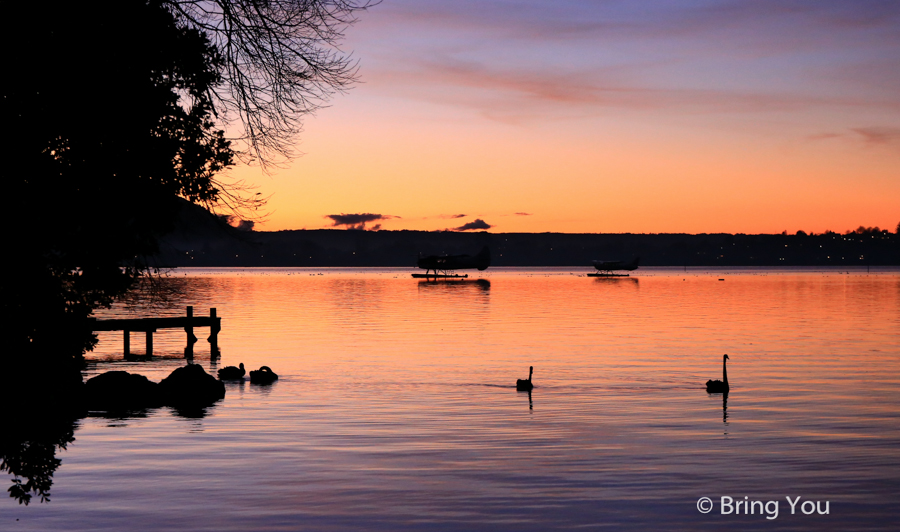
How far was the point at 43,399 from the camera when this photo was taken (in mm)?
10570

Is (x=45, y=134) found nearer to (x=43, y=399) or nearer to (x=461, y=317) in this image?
(x=43, y=399)

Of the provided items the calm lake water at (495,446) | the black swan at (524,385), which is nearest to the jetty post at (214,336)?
the calm lake water at (495,446)

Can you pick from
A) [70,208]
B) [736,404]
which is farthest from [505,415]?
[70,208]

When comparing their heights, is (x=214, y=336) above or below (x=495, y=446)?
above

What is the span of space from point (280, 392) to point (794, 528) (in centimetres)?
2125

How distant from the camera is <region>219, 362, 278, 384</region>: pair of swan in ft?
112

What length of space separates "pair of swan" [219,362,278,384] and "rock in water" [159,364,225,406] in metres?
4.06

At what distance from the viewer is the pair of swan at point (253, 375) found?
3425 cm

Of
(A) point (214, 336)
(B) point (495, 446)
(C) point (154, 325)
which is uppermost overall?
(C) point (154, 325)

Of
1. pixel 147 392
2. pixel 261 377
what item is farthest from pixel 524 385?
pixel 147 392

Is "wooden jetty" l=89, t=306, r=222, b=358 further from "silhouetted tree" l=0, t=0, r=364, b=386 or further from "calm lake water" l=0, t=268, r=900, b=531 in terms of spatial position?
"silhouetted tree" l=0, t=0, r=364, b=386

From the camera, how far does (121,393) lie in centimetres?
2830

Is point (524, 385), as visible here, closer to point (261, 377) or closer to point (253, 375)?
point (261, 377)

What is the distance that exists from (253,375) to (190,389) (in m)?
5.33
